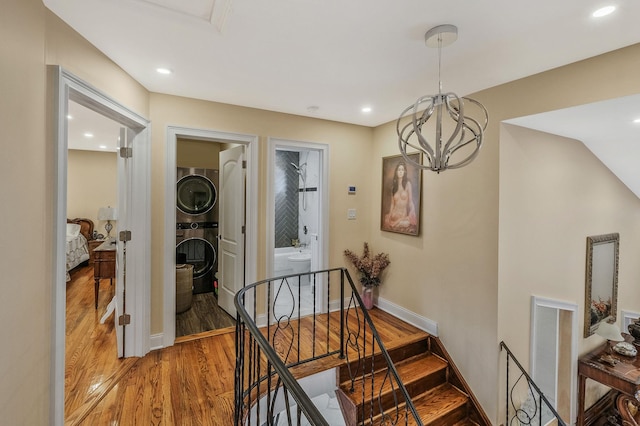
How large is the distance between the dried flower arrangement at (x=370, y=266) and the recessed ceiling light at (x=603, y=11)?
2908 millimetres

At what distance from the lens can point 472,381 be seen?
2.85 meters

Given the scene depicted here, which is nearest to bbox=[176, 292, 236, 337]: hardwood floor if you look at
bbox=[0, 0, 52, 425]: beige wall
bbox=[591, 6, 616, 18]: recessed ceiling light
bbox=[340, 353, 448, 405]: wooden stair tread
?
bbox=[340, 353, 448, 405]: wooden stair tread

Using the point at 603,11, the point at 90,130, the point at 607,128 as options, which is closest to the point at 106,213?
the point at 90,130

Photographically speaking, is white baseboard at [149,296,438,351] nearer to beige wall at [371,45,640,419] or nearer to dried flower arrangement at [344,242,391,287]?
beige wall at [371,45,640,419]

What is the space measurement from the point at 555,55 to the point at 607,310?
373 cm

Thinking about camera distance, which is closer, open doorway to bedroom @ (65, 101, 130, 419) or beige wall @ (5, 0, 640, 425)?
beige wall @ (5, 0, 640, 425)

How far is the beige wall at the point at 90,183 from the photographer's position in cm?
611

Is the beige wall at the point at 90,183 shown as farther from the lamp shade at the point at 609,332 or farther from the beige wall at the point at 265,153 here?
the lamp shade at the point at 609,332

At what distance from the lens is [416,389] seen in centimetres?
281

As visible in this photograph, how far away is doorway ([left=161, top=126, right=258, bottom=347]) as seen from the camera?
9.50 ft

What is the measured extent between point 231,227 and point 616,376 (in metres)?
4.70

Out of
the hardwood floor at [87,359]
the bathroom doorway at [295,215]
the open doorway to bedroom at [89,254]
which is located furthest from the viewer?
the bathroom doorway at [295,215]

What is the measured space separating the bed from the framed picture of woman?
5.30 meters

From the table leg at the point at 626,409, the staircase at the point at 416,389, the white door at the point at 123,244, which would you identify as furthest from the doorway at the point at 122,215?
the table leg at the point at 626,409
